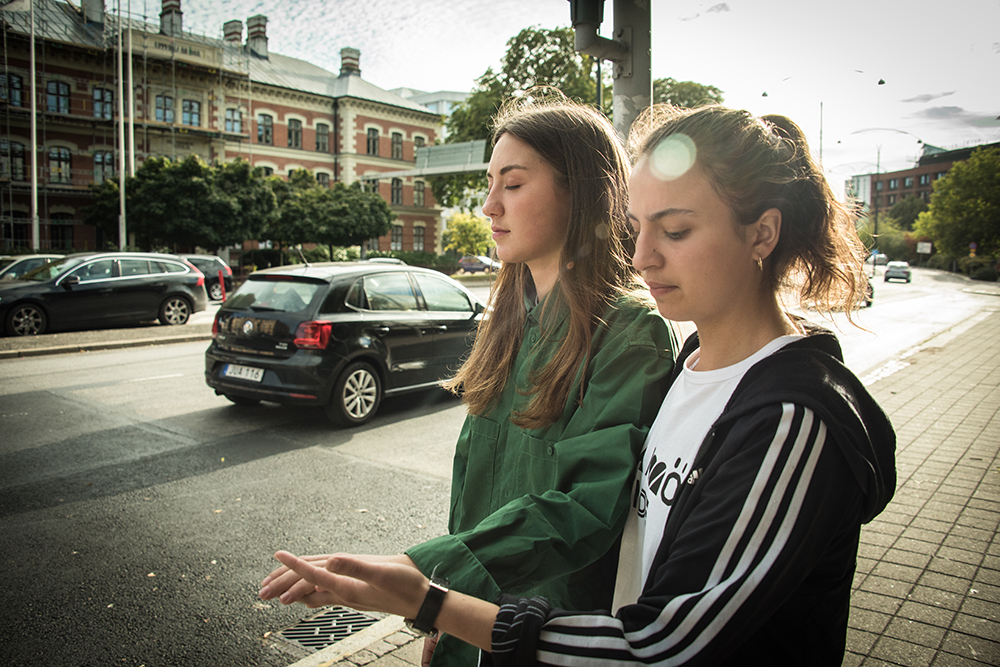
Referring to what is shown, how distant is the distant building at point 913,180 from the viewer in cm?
9406

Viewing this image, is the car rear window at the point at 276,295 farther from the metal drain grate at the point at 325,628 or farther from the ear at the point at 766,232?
the ear at the point at 766,232

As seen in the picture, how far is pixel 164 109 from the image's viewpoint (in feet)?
135

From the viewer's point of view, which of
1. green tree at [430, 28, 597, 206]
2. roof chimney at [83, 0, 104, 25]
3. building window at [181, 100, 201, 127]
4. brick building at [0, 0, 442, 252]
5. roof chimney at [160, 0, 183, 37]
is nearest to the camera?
green tree at [430, 28, 597, 206]

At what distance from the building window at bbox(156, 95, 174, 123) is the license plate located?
40.4m

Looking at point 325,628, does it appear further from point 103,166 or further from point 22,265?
point 103,166

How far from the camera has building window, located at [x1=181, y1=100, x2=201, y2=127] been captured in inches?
1645

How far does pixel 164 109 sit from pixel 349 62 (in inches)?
696

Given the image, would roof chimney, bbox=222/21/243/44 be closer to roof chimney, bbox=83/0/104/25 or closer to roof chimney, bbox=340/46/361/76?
roof chimney, bbox=340/46/361/76

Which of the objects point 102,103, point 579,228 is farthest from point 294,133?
point 579,228

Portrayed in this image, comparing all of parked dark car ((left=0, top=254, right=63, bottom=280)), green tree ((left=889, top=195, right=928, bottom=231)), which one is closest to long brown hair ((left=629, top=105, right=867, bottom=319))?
parked dark car ((left=0, top=254, right=63, bottom=280))

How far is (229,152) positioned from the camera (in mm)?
45062

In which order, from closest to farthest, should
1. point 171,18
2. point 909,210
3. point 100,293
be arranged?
1. point 100,293
2. point 171,18
3. point 909,210

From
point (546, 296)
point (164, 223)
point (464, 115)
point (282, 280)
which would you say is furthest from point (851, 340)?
point (164, 223)

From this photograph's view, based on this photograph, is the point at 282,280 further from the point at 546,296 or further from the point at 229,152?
the point at 229,152
